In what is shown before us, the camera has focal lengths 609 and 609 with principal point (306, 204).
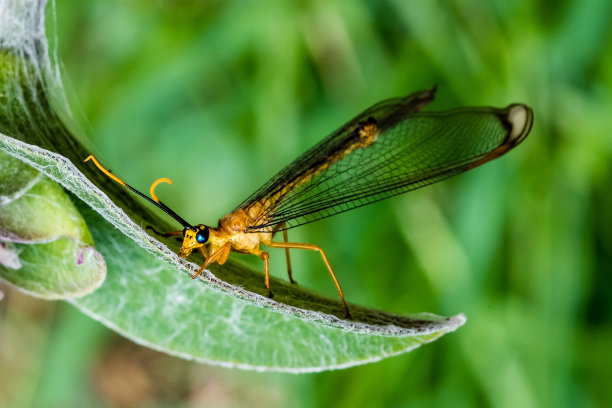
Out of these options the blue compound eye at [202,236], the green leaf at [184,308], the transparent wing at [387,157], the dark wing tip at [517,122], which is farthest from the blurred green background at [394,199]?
the green leaf at [184,308]

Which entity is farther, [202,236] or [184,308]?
[202,236]

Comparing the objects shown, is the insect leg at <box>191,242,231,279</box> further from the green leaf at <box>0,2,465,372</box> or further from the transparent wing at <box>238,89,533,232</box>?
the transparent wing at <box>238,89,533,232</box>

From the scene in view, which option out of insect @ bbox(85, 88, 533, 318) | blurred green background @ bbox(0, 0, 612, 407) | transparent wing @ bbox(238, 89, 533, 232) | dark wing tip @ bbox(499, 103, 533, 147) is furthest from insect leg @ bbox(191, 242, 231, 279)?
blurred green background @ bbox(0, 0, 612, 407)

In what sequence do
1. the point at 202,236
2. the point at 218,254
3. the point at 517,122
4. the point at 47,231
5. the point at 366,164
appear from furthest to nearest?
the point at 366,164, the point at 517,122, the point at 202,236, the point at 218,254, the point at 47,231

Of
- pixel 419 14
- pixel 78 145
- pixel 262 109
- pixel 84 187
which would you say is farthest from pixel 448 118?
pixel 84 187

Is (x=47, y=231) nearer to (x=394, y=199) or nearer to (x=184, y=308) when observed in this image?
(x=184, y=308)

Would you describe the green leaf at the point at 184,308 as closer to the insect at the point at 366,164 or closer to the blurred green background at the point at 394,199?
the insect at the point at 366,164

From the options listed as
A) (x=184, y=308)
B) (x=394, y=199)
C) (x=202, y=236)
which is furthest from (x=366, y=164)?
(x=184, y=308)

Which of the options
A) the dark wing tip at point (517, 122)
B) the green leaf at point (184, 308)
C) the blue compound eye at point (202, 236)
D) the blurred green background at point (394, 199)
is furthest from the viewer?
Result: the blurred green background at point (394, 199)
